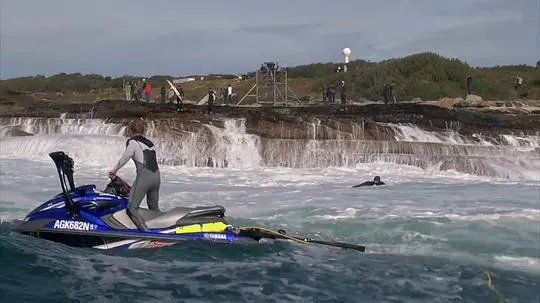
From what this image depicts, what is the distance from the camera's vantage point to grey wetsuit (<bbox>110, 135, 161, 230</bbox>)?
912cm

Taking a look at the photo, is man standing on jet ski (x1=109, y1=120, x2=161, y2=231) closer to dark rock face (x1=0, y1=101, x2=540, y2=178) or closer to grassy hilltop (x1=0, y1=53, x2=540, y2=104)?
dark rock face (x1=0, y1=101, x2=540, y2=178)

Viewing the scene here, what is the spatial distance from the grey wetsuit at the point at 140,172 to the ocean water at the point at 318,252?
487 millimetres

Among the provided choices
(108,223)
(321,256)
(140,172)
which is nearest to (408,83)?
(321,256)

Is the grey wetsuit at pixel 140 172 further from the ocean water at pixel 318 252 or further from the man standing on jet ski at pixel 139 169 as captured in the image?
the ocean water at pixel 318 252

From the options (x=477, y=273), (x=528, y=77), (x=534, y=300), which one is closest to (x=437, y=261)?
(x=477, y=273)

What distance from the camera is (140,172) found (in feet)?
30.2

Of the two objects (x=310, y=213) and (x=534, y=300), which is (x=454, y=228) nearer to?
(x=310, y=213)

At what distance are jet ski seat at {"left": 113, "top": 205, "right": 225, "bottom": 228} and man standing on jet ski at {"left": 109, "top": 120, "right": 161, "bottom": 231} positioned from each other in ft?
0.23

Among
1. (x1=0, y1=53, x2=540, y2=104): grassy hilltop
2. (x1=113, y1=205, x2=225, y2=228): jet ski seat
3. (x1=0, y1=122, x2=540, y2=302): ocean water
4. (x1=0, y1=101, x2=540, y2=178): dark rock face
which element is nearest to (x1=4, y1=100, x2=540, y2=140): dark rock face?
(x1=0, y1=101, x2=540, y2=178): dark rock face

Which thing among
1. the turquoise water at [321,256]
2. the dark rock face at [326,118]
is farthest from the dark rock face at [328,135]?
the turquoise water at [321,256]

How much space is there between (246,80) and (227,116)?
3414 centimetres

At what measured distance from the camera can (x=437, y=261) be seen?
33.3ft

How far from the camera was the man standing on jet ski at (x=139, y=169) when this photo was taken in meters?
9.12

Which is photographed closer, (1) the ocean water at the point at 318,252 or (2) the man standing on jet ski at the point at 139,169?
(1) the ocean water at the point at 318,252
